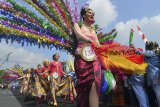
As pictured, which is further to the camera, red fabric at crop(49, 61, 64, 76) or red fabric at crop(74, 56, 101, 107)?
red fabric at crop(49, 61, 64, 76)

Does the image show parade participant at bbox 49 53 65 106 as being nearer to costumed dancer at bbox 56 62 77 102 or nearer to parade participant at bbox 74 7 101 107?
costumed dancer at bbox 56 62 77 102

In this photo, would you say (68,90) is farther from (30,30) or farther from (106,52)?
(106,52)

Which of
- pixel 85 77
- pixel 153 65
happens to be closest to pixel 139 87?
pixel 153 65

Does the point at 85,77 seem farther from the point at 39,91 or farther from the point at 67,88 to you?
the point at 67,88

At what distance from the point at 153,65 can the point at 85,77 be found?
9.40 feet

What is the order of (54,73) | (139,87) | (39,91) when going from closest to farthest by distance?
1. (139,87)
2. (54,73)
3. (39,91)

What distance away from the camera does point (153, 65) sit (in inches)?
281

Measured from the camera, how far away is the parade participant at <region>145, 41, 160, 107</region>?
705 cm

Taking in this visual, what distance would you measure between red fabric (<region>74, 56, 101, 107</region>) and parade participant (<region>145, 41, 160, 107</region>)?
8.68 feet

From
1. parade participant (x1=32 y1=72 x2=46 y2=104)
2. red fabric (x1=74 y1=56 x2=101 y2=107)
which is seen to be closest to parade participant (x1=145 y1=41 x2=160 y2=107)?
red fabric (x1=74 y1=56 x2=101 y2=107)

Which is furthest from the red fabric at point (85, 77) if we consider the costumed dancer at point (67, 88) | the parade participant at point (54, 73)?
the costumed dancer at point (67, 88)

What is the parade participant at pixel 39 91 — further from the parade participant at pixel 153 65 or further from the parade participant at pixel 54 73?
the parade participant at pixel 153 65

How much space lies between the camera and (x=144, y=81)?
7.55m

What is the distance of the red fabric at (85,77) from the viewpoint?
459 cm
